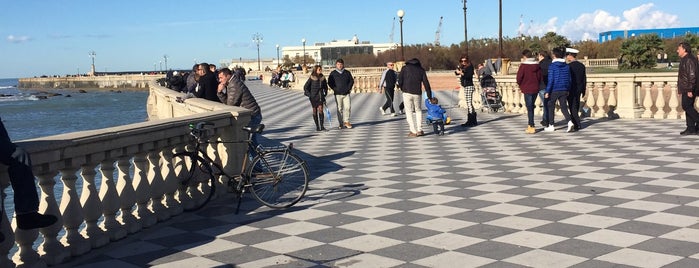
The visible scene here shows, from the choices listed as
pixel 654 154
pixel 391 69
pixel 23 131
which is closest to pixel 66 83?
pixel 23 131

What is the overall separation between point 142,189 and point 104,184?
2.06ft

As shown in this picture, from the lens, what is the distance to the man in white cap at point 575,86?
51.6 feet

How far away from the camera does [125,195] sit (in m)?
7.00

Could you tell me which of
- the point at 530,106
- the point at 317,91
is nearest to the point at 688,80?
the point at 530,106

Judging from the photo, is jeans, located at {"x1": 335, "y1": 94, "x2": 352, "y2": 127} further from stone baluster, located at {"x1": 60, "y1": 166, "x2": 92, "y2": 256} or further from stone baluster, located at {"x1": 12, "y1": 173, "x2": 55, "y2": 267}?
stone baluster, located at {"x1": 12, "y1": 173, "x2": 55, "y2": 267}

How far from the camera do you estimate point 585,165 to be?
10.6 metres

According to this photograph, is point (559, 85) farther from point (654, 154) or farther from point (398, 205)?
point (398, 205)

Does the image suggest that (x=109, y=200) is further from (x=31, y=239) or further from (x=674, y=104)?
(x=674, y=104)

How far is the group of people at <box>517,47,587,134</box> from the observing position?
15375 mm

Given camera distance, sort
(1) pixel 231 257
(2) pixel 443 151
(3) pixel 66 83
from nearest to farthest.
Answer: (1) pixel 231 257, (2) pixel 443 151, (3) pixel 66 83

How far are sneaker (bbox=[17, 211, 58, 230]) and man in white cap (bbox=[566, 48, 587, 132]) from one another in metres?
12.3

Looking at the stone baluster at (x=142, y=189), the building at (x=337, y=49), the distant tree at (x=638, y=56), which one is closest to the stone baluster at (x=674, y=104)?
the stone baluster at (x=142, y=189)

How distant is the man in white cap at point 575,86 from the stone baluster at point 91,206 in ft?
37.3

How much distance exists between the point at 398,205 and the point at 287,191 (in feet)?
4.12
